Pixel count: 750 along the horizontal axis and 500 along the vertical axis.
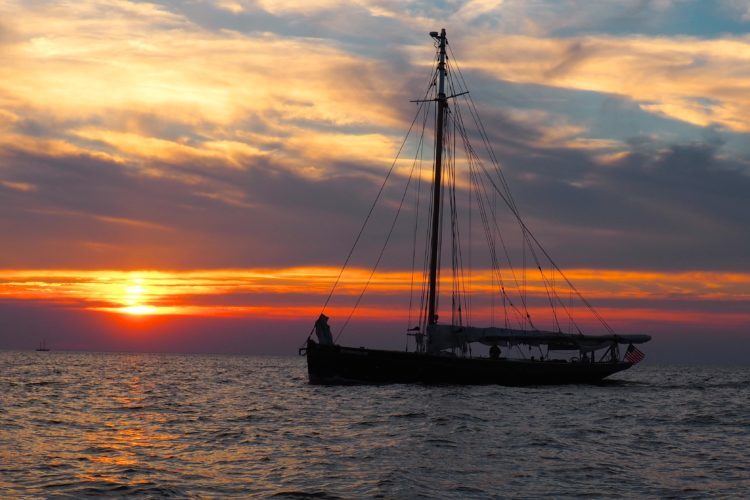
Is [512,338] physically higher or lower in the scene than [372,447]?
higher

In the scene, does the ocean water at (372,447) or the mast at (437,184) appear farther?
the mast at (437,184)

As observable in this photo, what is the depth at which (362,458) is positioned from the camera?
27.4 meters

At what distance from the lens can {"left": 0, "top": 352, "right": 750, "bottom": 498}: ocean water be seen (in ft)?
73.9

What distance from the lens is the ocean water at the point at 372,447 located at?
22531mm

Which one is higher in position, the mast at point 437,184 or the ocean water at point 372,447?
the mast at point 437,184

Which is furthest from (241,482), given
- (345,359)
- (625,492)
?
(345,359)

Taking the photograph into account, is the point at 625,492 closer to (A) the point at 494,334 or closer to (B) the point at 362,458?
(B) the point at 362,458

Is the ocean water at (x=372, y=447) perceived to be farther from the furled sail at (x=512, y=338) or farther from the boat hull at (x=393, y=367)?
the furled sail at (x=512, y=338)

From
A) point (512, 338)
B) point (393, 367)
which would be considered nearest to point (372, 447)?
point (393, 367)

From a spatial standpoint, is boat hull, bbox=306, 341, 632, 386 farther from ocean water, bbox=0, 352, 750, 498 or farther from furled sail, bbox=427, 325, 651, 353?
ocean water, bbox=0, 352, 750, 498

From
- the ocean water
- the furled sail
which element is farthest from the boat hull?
the ocean water

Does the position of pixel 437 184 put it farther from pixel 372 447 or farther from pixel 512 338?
pixel 372 447

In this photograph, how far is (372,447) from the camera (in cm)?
2989

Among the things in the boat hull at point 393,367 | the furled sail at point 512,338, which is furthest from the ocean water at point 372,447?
the furled sail at point 512,338
